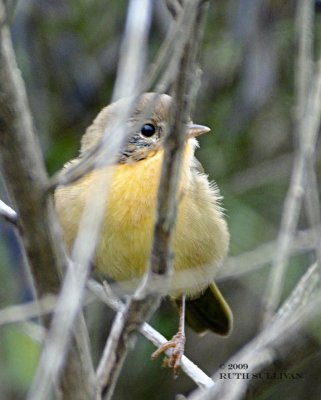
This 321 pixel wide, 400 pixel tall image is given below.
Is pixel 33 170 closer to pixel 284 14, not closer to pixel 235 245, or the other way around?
pixel 235 245

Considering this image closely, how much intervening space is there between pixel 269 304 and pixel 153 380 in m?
3.85

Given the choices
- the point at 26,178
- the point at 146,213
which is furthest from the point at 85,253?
the point at 146,213

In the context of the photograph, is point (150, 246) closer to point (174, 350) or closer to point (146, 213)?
point (146, 213)

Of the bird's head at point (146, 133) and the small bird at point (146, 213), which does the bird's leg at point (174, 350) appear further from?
the bird's head at point (146, 133)

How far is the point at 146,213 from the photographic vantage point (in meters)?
4.19


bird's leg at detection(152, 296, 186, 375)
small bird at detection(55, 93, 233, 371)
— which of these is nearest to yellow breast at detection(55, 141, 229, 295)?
small bird at detection(55, 93, 233, 371)

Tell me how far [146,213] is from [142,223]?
0.16ft

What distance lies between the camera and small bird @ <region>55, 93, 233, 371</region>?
421 cm

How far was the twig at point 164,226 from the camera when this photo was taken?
2.37 m

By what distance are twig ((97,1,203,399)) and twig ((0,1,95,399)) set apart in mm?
305

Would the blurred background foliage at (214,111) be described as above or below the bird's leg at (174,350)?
above

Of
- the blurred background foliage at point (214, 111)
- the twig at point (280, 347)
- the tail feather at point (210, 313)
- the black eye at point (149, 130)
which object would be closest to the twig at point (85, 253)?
the twig at point (280, 347)

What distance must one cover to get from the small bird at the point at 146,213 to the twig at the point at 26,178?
1432mm

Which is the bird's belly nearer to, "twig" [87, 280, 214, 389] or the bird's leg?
"twig" [87, 280, 214, 389]
